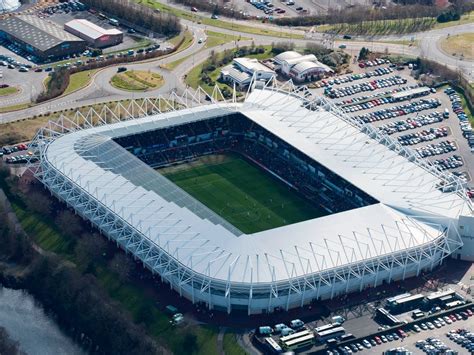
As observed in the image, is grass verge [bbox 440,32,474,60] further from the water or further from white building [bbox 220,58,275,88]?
the water

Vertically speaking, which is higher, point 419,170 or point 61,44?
point 419,170

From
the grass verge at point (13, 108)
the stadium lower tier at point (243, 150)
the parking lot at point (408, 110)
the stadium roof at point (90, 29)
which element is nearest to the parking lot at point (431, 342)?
the stadium lower tier at point (243, 150)

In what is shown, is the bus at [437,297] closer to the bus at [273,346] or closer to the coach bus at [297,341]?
the coach bus at [297,341]

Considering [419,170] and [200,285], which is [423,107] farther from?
[200,285]

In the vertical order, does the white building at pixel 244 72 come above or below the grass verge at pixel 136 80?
above

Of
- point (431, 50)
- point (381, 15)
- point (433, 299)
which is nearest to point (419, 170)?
point (433, 299)

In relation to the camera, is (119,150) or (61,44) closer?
(119,150)

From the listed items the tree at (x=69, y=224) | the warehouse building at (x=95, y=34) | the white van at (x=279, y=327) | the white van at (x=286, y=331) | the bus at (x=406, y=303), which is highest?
the bus at (x=406, y=303)
